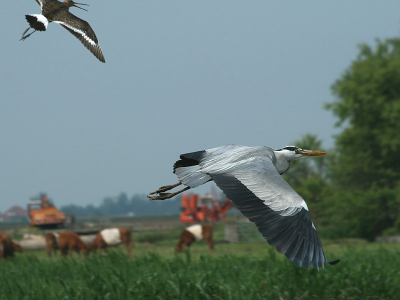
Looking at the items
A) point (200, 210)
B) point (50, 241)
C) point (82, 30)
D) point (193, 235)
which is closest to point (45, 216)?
point (200, 210)

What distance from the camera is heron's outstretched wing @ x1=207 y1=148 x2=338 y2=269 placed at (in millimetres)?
3311

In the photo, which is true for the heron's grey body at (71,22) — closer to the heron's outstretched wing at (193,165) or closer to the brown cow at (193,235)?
the heron's outstretched wing at (193,165)

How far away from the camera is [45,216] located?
1236 inches

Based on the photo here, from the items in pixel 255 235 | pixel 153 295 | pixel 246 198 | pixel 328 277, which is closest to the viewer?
pixel 246 198

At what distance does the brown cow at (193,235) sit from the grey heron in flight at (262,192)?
14.5 meters

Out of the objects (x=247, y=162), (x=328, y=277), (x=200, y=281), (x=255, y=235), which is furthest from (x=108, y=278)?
(x=255, y=235)

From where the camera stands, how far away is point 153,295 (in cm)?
638

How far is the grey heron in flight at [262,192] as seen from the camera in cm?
334

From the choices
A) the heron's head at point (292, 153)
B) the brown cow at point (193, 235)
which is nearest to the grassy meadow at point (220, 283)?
the heron's head at point (292, 153)

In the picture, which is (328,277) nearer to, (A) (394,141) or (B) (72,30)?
→ (B) (72,30)

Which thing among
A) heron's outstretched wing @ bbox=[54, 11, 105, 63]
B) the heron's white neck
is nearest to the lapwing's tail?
heron's outstretched wing @ bbox=[54, 11, 105, 63]

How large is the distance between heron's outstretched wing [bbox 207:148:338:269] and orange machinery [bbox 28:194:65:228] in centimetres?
2940

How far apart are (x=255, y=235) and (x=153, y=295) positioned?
21673mm

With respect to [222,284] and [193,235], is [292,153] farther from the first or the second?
[193,235]
